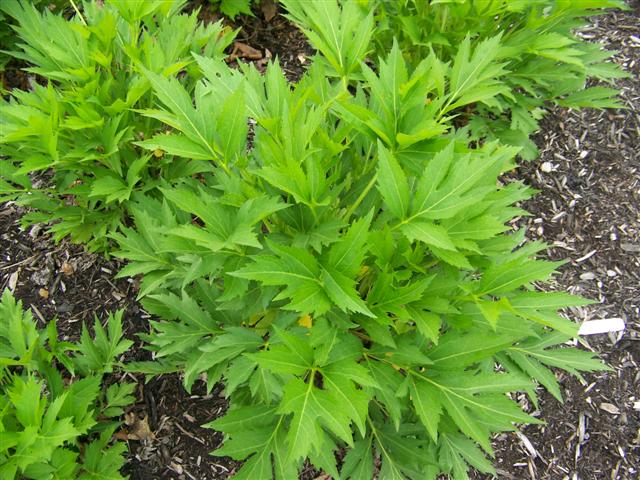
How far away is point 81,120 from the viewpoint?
208 cm

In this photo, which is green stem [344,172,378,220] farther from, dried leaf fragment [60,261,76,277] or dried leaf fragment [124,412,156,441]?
dried leaf fragment [60,261,76,277]

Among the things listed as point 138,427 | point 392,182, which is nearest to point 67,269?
point 138,427

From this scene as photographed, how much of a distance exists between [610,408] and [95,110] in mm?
2875

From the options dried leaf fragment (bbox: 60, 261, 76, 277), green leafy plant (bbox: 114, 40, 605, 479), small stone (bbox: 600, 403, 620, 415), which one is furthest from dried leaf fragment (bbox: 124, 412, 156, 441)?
small stone (bbox: 600, 403, 620, 415)

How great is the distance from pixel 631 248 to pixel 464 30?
1634 millimetres

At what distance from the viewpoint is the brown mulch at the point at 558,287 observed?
2.51 m

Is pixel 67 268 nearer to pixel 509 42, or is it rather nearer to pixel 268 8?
pixel 268 8

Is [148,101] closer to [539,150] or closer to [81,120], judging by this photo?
[81,120]

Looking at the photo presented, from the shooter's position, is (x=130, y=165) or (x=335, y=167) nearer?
(x=335, y=167)

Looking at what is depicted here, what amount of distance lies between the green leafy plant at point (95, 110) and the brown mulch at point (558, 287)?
35 cm

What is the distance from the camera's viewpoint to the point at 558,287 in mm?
2979

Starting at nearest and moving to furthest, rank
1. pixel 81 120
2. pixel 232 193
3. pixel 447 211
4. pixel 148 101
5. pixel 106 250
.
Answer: pixel 447 211, pixel 232 193, pixel 81 120, pixel 148 101, pixel 106 250

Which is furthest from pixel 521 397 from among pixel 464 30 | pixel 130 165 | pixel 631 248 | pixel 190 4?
pixel 190 4

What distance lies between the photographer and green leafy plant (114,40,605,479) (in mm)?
1504
